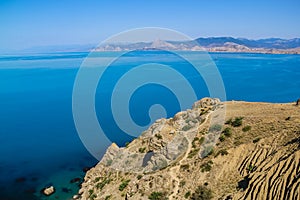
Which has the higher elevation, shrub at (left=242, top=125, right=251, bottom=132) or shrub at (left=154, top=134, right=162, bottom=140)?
shrub at (left=242, top=125, right=251, bottom=132)

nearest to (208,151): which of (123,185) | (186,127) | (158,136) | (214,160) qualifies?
(214,160)

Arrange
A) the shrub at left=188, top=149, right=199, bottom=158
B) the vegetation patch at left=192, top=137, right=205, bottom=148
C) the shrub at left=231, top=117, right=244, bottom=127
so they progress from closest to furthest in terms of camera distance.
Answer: the shrub at left=188, top=149, right=199, bottom=158
the shrub at left=231, top=117, right=244, bottom=127
the vegetation patch at left=192, top=137, right=205, bottom=148

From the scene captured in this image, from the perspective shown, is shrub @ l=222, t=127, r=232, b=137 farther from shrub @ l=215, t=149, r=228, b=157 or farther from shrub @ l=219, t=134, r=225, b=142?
shrub @ l=215, t=149, r=228, b=157

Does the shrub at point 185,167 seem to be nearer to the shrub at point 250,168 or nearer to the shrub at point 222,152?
the shrub at point 222,152

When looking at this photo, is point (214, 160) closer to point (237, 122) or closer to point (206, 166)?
point (206, 166)

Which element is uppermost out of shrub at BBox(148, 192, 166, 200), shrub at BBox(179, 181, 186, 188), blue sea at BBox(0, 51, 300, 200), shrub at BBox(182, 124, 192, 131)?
shrub at BBox(182, 124, 192, 131)

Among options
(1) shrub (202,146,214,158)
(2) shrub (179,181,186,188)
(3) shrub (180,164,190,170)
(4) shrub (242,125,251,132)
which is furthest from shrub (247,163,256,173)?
(3) shrub (180,164,190,170)

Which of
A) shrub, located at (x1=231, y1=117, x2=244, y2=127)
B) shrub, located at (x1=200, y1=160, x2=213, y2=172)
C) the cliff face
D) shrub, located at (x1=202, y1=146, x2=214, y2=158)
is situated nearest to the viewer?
the cliff face

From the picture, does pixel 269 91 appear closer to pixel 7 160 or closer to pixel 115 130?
pixel 115 130
